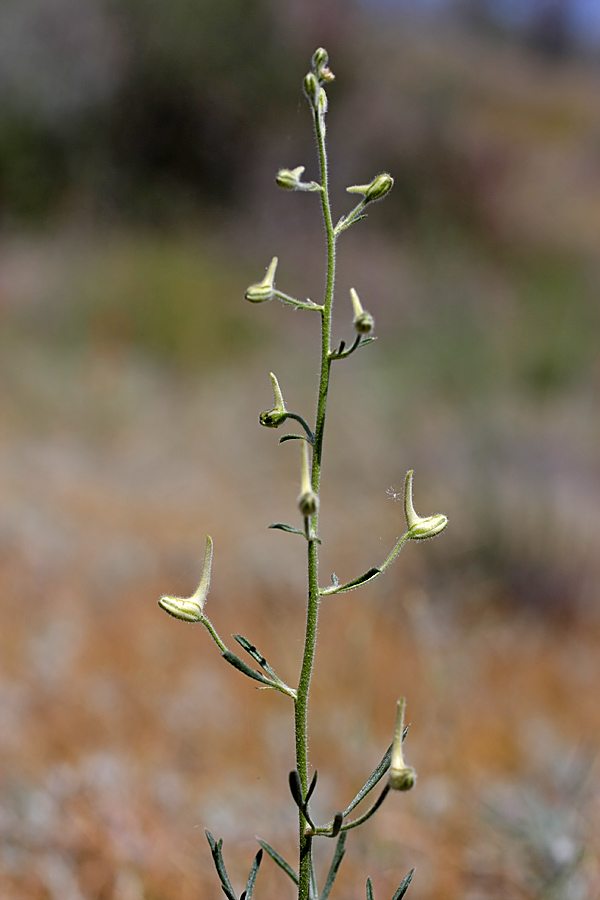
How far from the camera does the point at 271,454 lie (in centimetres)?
819

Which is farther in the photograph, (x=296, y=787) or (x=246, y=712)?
(x=246, y=712)

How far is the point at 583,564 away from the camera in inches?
179

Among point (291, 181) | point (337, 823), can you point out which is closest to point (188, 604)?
point (337, 823)

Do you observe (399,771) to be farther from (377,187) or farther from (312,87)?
(312,87)

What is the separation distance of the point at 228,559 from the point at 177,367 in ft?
23.8

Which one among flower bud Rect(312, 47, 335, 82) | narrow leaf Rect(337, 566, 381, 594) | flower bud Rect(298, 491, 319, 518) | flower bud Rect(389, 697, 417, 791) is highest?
flower bud Rect(312, 47, 335, 82)

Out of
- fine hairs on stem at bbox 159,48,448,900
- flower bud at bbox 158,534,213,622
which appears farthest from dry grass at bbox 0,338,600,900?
flower bud at bbox 158,534,213,622

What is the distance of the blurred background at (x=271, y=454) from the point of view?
210cm

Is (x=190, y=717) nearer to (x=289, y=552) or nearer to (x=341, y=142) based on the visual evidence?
(x=289, y=552)

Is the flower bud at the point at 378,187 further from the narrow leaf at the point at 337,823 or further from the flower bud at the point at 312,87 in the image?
the narrow leaf at the point at 337,823

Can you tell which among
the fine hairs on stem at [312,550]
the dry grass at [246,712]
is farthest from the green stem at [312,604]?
the dry grass at [246,712]

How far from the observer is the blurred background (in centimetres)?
210

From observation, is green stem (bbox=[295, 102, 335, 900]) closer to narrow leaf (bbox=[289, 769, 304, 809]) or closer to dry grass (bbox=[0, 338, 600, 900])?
narrow leaf (bbox=[289, 769, 304, 809])

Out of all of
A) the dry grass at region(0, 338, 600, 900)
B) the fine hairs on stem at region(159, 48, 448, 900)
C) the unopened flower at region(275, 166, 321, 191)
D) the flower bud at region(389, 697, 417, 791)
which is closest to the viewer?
the flower bud at region(389, 697, 417, 791)
